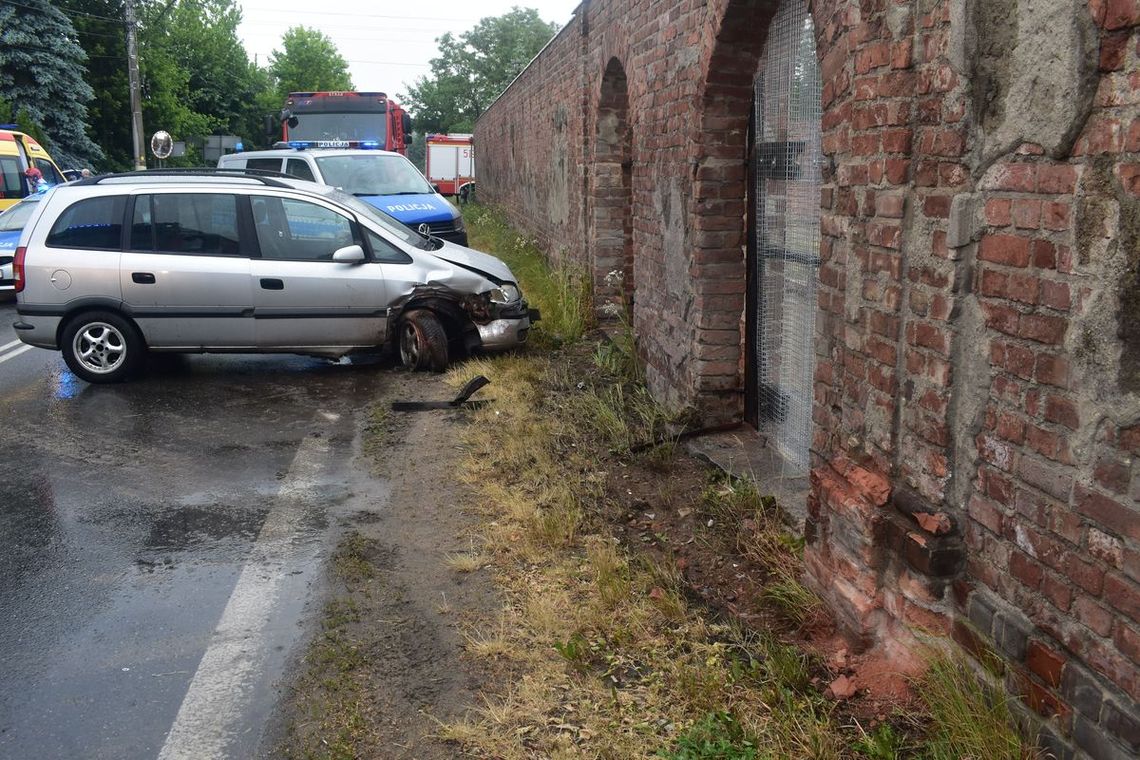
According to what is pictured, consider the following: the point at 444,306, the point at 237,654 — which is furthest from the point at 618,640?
the point at 444,306

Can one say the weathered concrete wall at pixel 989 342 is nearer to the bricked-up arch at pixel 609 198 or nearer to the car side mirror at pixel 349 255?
the car side mirror at pixel 349 255

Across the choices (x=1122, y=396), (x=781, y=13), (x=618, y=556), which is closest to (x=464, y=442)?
(x=618, y=556)

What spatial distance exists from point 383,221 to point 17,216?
366 inches

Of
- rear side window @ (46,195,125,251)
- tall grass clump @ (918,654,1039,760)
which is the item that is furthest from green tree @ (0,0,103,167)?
tall grass clump @ (918,654,1039,760)

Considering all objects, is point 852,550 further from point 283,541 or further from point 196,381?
point 196,381

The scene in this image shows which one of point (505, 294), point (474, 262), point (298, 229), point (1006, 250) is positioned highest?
point (298, 229)

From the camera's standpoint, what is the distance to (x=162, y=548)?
536 centimetres

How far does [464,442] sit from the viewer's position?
281 inches

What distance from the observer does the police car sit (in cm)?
1448

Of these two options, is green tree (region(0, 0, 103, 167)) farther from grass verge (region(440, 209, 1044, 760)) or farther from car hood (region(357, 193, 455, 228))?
grass verge (region(440, 209, 1044, 760))

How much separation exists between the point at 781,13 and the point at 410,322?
4.94 m

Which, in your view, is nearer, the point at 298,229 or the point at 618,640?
the point at 618,640

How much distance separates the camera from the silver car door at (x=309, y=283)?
910 cm

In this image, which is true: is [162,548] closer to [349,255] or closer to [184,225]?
[349,255]
